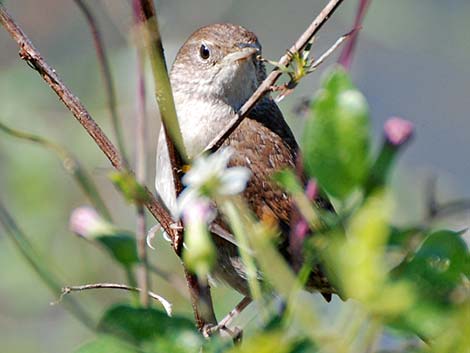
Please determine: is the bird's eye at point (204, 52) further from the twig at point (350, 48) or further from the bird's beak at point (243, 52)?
the twig at point (350, 48)

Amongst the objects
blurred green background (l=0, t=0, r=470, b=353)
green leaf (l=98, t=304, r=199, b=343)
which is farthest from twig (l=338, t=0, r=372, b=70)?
blurred green background (l=0, t=0, r=470, b=353)

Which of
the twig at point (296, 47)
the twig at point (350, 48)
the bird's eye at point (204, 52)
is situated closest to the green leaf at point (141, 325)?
the twig at point (350, 48)

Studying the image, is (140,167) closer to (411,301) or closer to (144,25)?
(144,25)

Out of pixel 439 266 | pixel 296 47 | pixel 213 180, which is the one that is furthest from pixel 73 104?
pixel 439 266

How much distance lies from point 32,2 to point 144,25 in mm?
4131

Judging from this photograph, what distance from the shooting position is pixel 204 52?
3.54m

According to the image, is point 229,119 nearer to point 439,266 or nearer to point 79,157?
point 79,157

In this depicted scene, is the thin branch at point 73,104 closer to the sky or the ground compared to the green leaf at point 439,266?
closer to the sky

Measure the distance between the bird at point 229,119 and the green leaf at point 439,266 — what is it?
1.93 meters

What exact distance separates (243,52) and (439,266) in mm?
2627

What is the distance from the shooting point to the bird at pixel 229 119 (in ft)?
9.61

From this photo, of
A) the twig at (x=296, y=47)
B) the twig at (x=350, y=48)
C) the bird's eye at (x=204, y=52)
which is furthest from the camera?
the bird's eye at (x=204, y=52)

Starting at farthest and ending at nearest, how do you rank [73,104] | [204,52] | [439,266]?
[204,52] < [73,104] < [439,266]

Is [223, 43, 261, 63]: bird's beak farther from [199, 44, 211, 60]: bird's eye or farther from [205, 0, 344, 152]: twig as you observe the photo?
[205, 0, 344, 152]: twig
